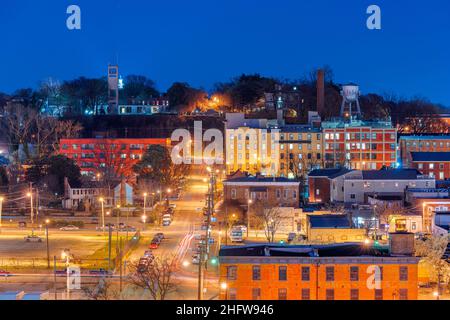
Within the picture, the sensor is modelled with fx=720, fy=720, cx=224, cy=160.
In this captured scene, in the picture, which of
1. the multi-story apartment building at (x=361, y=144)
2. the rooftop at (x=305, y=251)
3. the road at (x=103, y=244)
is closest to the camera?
the rooftop at (x=305, y=251)

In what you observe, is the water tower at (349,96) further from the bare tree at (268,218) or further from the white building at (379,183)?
the bare tree at (268,218)

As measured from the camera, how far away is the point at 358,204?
24531 millimetres

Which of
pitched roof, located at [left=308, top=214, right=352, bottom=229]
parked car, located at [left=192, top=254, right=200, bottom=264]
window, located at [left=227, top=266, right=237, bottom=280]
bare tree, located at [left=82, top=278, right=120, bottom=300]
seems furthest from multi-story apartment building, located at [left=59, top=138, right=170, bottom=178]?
window, located at [left=227, top=266, right=237, bottom=280]

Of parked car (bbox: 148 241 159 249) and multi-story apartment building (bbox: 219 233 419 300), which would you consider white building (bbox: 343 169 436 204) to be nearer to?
parked car (bbox: 148 241 159 249)

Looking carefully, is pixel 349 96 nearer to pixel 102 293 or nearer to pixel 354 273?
pixel 354 273

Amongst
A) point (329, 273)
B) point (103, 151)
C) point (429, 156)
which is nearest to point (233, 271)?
point (329, 273)

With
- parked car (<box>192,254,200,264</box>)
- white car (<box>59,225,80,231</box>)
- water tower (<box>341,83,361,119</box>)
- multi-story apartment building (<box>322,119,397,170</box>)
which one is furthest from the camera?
water tower (<box>341,83,361,119</box>)

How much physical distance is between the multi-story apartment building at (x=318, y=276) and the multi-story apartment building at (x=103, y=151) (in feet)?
80.1

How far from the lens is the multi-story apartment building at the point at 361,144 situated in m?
34.3

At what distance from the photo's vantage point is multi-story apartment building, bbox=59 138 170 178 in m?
Answer: 37.1

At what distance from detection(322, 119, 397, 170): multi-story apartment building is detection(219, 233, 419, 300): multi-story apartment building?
2172cm

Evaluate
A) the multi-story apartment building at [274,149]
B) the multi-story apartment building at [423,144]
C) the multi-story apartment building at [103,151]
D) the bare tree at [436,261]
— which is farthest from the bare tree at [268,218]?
the multi-story apartment building at [423,144]

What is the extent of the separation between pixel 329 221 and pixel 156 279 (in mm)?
8043

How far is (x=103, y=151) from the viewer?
37.7 meters
